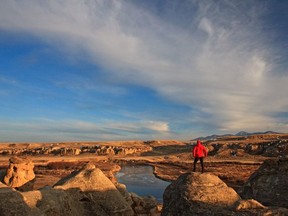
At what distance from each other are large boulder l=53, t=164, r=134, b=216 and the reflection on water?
16.4 m

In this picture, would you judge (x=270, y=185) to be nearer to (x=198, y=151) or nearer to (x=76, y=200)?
(x=198, y=151)

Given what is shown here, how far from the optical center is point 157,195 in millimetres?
36156

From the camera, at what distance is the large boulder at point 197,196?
40.4ft

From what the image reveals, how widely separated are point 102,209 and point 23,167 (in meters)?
9.76

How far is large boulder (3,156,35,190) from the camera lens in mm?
23953

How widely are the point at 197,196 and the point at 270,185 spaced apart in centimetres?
Result: 533

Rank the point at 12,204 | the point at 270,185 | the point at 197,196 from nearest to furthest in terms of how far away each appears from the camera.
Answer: the point at 12,204 → the point at 197,196 → the point at 270,185

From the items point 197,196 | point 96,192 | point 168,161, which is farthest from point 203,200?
point 168,161

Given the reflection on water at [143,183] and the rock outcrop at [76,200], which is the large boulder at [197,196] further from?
the reflection on water at [143,183]

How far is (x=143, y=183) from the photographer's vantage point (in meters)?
44.3

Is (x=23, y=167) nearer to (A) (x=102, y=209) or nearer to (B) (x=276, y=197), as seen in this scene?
(A) (x=102, y=209)

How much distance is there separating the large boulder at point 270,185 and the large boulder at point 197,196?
3084 mm

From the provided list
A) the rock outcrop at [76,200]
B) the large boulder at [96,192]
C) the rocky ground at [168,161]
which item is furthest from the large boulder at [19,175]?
the rocky ground at [168,161]

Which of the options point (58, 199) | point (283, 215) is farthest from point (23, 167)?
point (283, 215)
